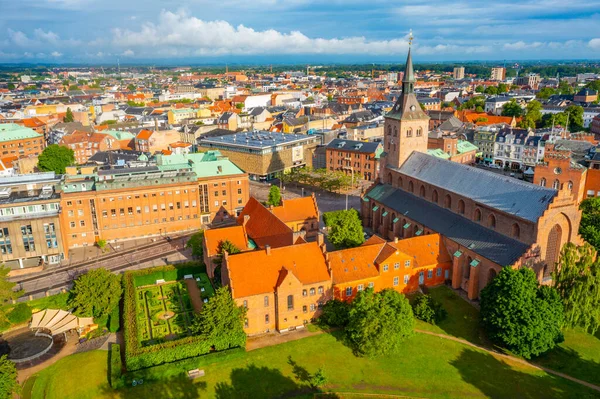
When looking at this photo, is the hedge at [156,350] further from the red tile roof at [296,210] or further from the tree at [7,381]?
the red tile roof at [296,210]

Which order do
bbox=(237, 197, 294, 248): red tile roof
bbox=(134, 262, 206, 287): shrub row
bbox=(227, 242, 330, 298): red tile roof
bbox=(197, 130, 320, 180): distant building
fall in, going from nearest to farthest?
bbox=(227, 242, 330, 298): red tile roof → bbox=(237, 197, 294, 248): red tile roof → bbox=(134, 262, 206, 287): shrub row → bbox=(197, 130, 320, 180): distant building

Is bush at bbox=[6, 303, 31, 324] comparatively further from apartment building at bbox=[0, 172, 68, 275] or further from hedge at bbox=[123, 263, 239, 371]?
apartment building at bbox=[0, 172, 68, 275]

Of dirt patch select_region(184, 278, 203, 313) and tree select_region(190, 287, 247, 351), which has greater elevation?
tree select_region(190, 287, 247, 351)

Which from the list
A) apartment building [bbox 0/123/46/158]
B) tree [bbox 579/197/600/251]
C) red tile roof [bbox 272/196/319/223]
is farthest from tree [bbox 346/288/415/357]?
apartment building [bbox 0/123/46/158]

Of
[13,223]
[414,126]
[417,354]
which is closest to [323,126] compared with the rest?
[414,126]

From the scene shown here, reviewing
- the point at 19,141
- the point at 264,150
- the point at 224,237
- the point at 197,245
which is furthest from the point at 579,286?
the point at 19,141
